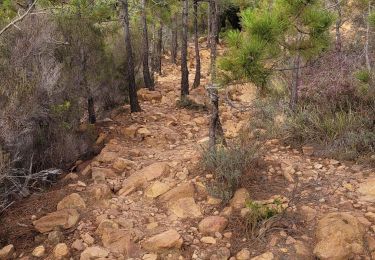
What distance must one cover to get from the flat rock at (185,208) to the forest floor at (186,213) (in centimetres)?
1

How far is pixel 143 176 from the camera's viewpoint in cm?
596

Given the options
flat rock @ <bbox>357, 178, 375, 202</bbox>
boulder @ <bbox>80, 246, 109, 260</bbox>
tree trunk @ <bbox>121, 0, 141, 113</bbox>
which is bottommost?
boulder @ <bbox>80, 246, 109, 260</bbox>

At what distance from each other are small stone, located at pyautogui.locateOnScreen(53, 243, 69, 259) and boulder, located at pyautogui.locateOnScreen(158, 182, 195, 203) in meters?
1.47

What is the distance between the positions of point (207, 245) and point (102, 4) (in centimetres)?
644

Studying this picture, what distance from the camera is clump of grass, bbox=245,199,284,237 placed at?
4562 millimetres

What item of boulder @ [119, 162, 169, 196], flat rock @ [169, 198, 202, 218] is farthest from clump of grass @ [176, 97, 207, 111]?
flat rock @ [169, 198, 202, 218]

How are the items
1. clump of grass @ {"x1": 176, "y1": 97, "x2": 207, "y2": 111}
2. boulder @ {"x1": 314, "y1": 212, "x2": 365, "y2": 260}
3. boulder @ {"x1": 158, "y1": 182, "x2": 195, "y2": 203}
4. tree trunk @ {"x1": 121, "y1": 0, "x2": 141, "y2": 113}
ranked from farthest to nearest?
clump of grass @ {"x1": 176, "y1": 97, "x2": 207, "y2": 111} → tree trunk @ {"x1": 121, "y1": 0, "x2": 141, "y2": 113} → boulder @ {"x1": 158, "y1": 182, "x2": 195, "y2": 203} → boulder @ {"x1": 314, "y1": 212, "x2": 365, "y2": 260}

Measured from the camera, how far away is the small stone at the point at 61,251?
4398 millimetres

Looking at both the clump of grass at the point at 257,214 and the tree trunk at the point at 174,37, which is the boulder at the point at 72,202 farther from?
the tree trunk at the point at 174,37

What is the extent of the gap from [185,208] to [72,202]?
4.96 ft

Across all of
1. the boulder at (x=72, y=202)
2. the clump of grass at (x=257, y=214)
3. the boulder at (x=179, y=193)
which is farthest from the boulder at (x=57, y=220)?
the clump of grass at (x=257, y=214)

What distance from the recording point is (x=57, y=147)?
6277 millimetres

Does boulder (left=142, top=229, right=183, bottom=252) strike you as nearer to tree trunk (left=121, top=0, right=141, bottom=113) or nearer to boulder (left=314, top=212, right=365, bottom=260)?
boulder (left=314, top=212, right=365, bottom=260)

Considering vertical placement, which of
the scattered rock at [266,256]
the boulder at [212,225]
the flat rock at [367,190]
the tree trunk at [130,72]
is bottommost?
the scattered rock at [266,256]
